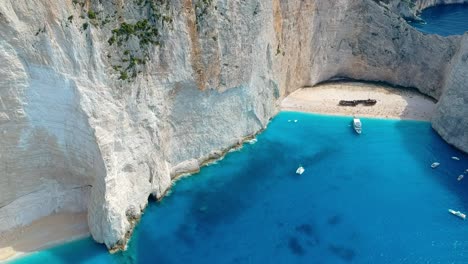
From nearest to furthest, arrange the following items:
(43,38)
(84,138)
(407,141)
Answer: (43,38) < (84,138) < (407,141)

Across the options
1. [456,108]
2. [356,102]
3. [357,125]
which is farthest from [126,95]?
[456,108]

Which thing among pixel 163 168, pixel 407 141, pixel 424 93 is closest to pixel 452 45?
pixel 424 93

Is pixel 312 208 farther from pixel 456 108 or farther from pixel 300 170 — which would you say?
pixel 456 108

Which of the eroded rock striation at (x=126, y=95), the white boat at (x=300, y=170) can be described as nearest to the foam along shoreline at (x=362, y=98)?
the eroded rock striation at (x=126, y=95)

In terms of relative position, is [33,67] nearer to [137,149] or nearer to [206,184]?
[137,149]

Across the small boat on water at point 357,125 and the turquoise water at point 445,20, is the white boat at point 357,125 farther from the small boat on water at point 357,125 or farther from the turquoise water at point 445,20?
the turquoise water at point 445,20

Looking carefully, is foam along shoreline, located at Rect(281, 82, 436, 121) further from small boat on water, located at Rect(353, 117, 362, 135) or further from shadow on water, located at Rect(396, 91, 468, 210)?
small boat on water, located at Rect(353, 117, 362, 135)
